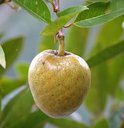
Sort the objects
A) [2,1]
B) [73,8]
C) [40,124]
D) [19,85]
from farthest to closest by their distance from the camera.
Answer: [19,85], [40,124], [2,1], [73,8]

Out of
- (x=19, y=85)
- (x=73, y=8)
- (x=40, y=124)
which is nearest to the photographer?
(x=73, y=8)

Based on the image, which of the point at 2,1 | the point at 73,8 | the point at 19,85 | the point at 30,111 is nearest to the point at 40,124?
the point at 30,111

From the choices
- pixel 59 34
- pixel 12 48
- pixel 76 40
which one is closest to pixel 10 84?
pixel 12 48

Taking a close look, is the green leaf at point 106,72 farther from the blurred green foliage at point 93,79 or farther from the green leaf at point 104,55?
the green leaf at point 104,55

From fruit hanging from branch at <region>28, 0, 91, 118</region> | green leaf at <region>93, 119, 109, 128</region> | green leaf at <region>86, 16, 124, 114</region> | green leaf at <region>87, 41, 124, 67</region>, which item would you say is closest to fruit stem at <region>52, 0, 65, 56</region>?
fruit hanging from branch at <region>28, 0, 91, 118</region>

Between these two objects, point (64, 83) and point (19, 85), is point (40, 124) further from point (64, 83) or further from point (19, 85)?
point (64, 83)

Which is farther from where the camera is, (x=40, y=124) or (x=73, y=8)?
(x=40, y=124)

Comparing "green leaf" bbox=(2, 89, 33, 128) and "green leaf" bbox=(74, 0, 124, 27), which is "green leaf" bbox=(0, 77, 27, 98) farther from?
"green leaf" bbox=(74, 0, 124, 27)

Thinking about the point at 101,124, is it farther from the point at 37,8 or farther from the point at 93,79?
the point at 37,8
